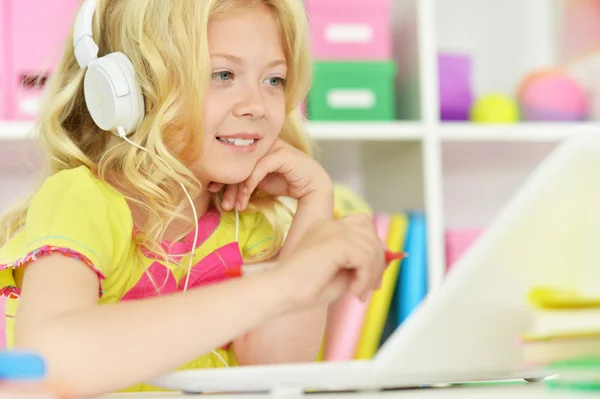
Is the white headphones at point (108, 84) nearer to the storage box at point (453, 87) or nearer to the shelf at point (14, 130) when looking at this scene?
the shelf at point (14, 130)

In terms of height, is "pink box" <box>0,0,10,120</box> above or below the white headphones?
above

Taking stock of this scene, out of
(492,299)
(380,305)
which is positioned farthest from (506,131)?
(492,299)

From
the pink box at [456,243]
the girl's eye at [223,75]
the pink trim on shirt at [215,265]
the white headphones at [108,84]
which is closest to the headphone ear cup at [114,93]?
the white headphones at [108,84]

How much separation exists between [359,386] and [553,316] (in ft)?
0.44

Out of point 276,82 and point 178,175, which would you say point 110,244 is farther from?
point 276,82

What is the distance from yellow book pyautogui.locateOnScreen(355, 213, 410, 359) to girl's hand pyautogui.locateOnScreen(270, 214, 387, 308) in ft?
3.06

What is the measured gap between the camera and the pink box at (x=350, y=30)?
1771 millimetres

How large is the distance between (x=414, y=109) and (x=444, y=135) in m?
0.10

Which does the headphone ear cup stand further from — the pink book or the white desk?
the pink book

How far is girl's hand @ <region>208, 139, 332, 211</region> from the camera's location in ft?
3.33

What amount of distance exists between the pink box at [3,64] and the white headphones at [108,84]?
2.55ft

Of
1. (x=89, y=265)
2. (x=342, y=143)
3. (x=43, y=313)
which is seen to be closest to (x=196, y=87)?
(x=89, y=265)

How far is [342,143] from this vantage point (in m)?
1.84

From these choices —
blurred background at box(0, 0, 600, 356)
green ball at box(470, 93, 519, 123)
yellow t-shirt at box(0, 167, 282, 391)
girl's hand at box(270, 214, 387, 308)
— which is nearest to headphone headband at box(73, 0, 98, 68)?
yellow t-shirt at box(0, 167, 282, 391)
